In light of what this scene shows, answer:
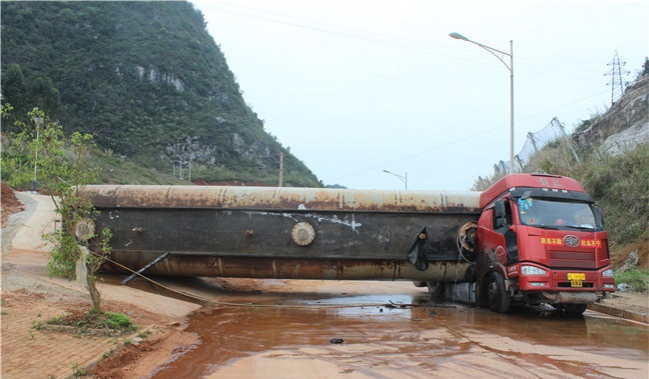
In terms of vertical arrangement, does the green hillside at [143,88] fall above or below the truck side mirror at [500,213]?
above

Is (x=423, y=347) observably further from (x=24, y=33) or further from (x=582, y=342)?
(x=24, y=33)

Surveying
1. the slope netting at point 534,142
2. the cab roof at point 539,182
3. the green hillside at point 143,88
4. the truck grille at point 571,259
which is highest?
the green hillside at point 143,88

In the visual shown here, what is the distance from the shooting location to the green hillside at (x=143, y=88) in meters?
68.1

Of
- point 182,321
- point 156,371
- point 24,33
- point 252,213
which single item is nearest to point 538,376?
point 156,371

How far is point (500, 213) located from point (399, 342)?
15.5 ft

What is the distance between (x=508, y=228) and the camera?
10.9 metres

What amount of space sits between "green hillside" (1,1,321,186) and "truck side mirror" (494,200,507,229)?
178 ft

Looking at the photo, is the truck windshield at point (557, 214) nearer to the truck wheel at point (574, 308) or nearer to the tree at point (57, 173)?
the truck wheel at point (574, 308)

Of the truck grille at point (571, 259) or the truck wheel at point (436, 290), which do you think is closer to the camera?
the truck grille at point (571, 259)

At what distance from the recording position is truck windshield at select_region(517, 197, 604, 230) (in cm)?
1052

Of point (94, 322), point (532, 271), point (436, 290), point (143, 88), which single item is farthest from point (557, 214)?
point (143, 88)

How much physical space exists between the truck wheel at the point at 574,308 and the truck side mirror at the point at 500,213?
2249 millimetres

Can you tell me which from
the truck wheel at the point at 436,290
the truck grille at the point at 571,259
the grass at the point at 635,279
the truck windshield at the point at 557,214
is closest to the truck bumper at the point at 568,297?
the truck grille at the point at 571,259

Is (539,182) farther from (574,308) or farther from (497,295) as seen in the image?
(574,308)
